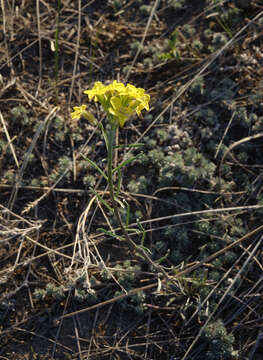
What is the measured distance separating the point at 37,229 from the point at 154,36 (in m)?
2.60

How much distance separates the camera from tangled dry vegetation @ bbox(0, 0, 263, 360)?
3100 mm

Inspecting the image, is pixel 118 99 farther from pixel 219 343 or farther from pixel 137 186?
pixel 219 343

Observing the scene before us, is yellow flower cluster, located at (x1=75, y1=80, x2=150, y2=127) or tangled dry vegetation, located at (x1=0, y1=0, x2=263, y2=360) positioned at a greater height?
yellow flower cluster, located at (x1=75, y1=80, x2=150, y2=127)

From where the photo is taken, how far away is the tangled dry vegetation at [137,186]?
122 inches

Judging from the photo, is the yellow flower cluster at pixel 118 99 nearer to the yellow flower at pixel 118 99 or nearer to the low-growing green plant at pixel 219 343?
the yellow flower at pixel 118 99

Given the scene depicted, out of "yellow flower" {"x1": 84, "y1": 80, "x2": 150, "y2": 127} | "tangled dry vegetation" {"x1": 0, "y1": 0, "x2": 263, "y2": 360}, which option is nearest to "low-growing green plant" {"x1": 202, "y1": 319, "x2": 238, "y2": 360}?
"tangled dry vegetation" {"x1": 0, "y1": 0, "x2": 263, "y2": 360}

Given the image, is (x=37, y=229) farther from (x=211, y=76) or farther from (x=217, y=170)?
(x=211, y=76)

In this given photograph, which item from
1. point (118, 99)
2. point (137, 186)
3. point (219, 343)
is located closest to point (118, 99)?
point (118, 99)

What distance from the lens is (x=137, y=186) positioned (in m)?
3.56

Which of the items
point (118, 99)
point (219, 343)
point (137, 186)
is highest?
point (118, 99)

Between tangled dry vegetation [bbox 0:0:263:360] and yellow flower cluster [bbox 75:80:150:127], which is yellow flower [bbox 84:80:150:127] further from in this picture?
tangled dry vegetation [bbox 0:0:263:360]

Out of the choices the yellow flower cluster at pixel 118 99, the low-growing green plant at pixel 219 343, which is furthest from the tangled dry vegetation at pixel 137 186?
the yellow flower cluster at pixel 118 99

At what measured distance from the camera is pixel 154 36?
4305 mm

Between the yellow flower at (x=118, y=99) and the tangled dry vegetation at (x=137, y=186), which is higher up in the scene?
the yellow flower at (x=118, y=99)
